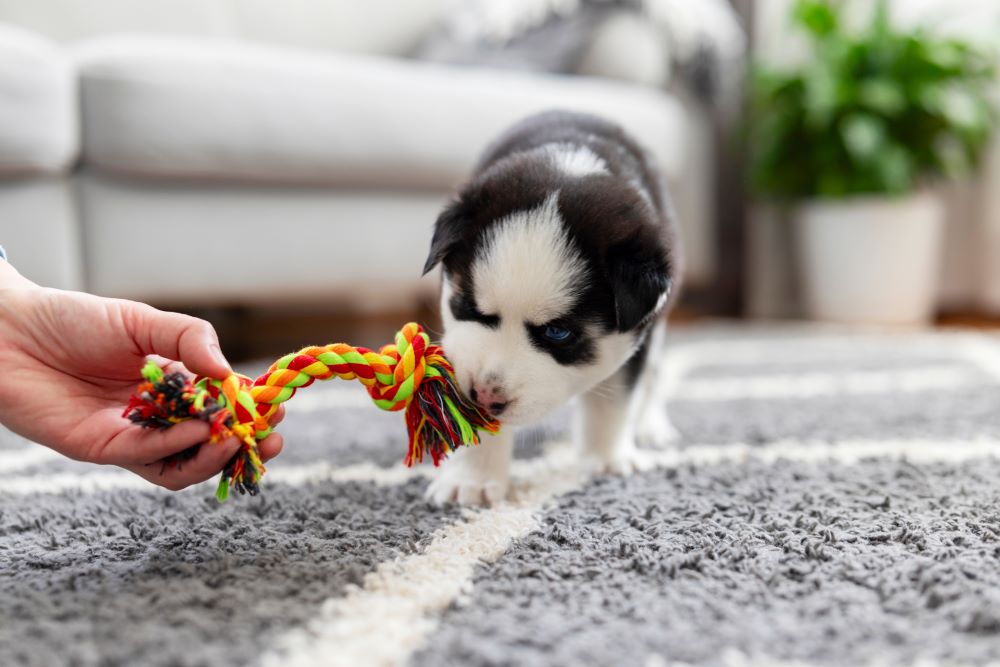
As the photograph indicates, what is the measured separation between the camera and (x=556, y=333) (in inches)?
45.0

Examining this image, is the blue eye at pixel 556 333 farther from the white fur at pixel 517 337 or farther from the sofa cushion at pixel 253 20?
the sofa cushion at pixel 253 20

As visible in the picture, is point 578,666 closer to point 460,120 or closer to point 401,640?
point 401,640

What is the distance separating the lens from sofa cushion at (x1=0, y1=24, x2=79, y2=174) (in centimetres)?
184

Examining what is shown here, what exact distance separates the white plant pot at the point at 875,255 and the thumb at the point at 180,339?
298cm

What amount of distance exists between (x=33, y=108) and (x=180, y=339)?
49.8 inches

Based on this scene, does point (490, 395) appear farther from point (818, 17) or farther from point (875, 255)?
point (818, 17)

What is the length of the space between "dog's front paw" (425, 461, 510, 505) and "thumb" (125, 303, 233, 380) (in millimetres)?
357

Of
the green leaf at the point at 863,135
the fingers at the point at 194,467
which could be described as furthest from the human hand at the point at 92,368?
the green leaf at the point at 863,135

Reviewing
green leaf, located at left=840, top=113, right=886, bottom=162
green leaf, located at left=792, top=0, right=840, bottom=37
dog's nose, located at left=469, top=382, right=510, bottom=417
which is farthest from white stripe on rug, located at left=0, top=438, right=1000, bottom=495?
green leaf, located at left=792, top=0, right=840, bottom=37

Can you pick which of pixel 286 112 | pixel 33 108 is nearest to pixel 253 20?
pixel 286 112

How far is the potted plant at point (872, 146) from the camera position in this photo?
3.26 m

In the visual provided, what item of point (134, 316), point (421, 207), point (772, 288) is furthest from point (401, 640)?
point (772, 288)

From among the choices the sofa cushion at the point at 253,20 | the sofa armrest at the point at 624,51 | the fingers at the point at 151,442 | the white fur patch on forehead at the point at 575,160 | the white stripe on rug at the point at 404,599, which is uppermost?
the sofa cushion at the point at 253,20

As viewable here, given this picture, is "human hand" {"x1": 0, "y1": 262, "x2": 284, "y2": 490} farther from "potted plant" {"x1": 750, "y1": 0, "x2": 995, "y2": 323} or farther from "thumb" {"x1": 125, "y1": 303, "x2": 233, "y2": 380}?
"potted plant" {"x1": 750, "y1": 0, "x2": 995, "y2": 323}
